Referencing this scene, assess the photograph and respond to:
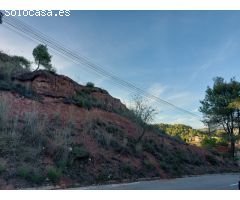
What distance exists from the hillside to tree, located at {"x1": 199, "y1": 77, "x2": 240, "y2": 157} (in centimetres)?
1091

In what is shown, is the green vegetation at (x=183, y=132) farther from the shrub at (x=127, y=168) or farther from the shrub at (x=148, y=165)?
the shrub at (x=127, y=168)

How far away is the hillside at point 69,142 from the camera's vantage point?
14125 mm

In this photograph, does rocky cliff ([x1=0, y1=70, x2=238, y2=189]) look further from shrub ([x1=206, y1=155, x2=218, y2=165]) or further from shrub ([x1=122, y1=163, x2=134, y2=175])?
shrub ([x1=206, y1=155, x2=218, y2=165])

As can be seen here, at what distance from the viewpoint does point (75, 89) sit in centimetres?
3158

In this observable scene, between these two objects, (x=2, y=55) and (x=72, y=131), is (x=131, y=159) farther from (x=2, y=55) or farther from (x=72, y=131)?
(x=2, y=55)

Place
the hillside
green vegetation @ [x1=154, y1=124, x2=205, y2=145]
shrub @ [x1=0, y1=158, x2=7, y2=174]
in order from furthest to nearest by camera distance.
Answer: green vegetation @ [x1=154, y1=124, x2=205, y2=145], the hillside, shrub @ [x1=0, y1=158, x2=7, y2=174]

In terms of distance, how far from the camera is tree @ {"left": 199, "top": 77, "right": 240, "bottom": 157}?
44.8 meters

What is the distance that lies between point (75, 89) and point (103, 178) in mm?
16415

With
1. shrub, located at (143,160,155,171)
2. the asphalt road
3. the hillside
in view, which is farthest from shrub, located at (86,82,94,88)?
the asphalt road

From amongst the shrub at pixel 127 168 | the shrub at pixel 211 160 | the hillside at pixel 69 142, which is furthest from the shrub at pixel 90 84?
the shrub at pixel 127 168

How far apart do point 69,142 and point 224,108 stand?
31.4m

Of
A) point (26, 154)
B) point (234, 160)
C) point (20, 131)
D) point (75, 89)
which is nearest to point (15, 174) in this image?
point (26, 154)

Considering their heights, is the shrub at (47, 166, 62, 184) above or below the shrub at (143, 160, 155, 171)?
below

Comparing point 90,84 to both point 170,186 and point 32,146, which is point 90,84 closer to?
point 32,146
